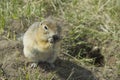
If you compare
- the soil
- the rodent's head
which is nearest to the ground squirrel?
the rodent's head

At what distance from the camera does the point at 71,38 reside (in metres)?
4.69

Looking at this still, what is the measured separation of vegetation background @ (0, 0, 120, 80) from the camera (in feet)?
13.3

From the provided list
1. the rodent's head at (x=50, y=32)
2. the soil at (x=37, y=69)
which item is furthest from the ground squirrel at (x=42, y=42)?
the soil at (x=37, y=69)

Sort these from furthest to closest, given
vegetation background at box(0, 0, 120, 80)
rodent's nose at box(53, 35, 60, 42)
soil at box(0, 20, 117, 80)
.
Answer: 1. vegetation background at box(0, 0, 120, 80)
2. soil at box(0, 20, 117, 80)
3. rodent's nose at box(53, 35, 60, 42)

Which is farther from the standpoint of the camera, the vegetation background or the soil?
the vegetation background

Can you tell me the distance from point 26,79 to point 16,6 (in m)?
1.51

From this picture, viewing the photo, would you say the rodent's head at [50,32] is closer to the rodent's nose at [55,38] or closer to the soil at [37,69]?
the rodent's nose at [55,38]

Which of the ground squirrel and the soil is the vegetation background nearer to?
the soil

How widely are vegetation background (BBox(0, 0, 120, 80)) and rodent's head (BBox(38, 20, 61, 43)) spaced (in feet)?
1.47

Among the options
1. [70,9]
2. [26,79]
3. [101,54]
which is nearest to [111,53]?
[101,54]

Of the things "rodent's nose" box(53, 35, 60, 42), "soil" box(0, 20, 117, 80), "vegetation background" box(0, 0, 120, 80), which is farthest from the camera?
"vegetation background" box(0, 0, 120, 80)

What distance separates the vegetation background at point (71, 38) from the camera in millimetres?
4051

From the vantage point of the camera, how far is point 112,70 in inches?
175

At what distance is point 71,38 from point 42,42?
1.03m
